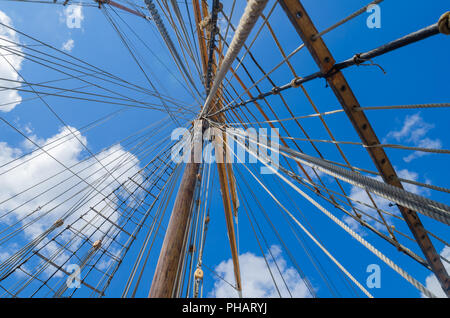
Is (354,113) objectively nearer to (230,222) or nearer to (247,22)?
(247,22)

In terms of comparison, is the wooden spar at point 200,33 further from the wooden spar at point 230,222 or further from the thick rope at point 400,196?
the thick rope at point 400,196

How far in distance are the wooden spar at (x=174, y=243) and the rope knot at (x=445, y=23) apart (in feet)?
9.69

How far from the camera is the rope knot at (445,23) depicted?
1156mm

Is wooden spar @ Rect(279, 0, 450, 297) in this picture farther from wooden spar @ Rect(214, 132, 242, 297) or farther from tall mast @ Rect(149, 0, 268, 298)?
wooden spar @ Rect(214, 132, 242, 297)

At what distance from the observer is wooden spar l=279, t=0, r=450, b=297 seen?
2080 millimetres

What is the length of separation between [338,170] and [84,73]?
4.85 meters

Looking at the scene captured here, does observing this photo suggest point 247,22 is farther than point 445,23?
Yes

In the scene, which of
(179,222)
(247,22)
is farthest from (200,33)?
(179,222)

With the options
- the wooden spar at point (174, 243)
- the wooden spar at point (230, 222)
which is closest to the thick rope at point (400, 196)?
the wooden spar at point (174, 243)

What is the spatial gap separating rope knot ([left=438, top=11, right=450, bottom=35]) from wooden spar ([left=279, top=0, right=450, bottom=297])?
965 millimetres

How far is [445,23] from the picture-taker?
1.16 metres

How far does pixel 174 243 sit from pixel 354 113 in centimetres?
276

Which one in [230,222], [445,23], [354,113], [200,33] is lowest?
[445,23]
